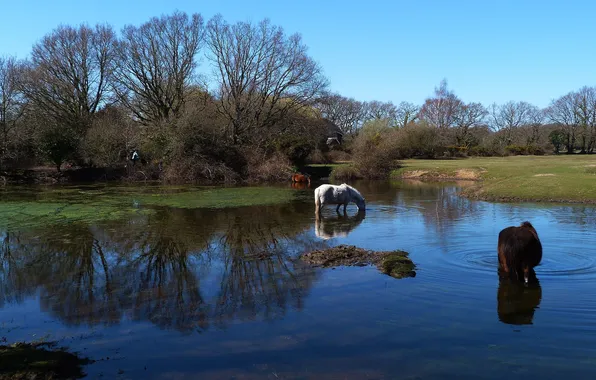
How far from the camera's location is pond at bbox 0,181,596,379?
5.52 m

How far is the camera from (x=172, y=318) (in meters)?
6.93

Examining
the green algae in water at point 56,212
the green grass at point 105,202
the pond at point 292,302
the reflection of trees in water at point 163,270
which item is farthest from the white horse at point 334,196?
the green algae in water at point 56,212

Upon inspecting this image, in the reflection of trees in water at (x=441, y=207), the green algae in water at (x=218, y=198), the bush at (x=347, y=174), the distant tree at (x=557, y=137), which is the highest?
the distant tree at (x=557, y=137)

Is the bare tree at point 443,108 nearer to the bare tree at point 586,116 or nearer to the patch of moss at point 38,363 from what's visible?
the bare tree at point 586,116

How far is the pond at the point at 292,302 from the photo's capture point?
5520 mm

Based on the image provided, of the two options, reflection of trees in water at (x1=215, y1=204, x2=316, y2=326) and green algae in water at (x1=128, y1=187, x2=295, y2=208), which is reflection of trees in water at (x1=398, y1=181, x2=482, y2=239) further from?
green algae in water at (x1=128, y1=187, x2=295, y2=208)

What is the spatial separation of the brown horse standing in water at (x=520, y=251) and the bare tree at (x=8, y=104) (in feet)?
120

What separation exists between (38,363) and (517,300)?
274 inches

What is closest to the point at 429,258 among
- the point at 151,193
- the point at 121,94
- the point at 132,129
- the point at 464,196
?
the point at 464,196

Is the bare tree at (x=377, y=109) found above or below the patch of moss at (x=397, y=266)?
above

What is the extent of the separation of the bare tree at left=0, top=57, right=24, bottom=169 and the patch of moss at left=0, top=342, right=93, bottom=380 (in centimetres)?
3475

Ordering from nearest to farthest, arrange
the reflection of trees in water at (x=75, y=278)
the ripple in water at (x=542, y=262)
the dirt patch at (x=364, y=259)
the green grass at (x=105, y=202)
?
the reflection of trees in water at (x=75, y=278) < the ripple in water at (x=542, y=262) < the dirt patch at (x=364, y=259) < the green grass at (x=105, y=202)

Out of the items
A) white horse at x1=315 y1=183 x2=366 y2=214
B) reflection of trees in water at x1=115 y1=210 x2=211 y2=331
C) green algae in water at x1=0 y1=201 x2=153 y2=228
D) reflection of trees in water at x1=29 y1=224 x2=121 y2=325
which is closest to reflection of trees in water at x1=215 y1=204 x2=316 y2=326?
reflection of trees in water at x1=115 y1=210 x2=211 y2=331

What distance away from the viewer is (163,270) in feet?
31.8
